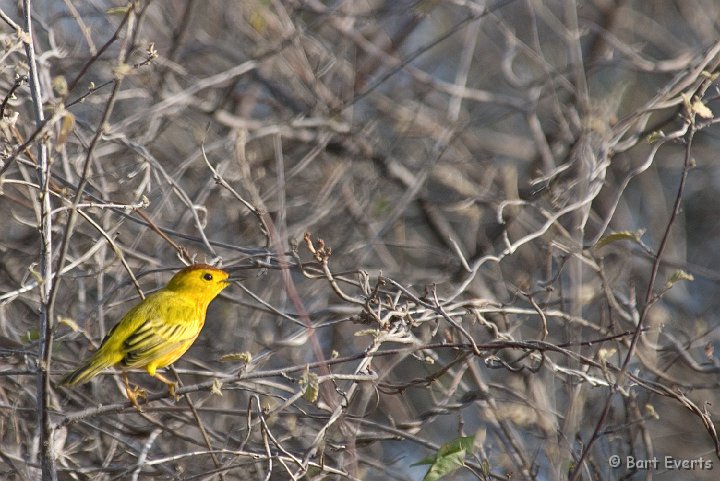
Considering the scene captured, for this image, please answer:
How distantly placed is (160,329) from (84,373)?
55 cm

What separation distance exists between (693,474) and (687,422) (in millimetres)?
832

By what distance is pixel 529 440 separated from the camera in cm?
638

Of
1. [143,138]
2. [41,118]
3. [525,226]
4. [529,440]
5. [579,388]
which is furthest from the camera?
[525,226]

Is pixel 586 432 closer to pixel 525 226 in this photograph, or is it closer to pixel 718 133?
pixel 525 226

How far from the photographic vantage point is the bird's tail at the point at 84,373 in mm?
4320

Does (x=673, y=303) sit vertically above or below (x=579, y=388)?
below

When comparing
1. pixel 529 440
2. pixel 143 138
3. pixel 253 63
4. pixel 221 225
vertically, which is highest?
pixel 253 63

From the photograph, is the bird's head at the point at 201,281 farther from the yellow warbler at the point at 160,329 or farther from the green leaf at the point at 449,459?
the green leaf at the point at 449,459

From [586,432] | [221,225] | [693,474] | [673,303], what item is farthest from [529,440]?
[221,225]

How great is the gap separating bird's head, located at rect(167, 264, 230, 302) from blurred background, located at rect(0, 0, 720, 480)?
0.28 meters

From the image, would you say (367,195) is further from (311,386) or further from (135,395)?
(311,386)

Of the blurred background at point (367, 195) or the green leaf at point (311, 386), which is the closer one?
the green leaf at point (311, 386)

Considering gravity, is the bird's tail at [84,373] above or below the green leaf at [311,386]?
below

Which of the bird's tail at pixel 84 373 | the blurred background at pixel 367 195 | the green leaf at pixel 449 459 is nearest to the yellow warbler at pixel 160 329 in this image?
the bird's tail at pixel 84 373
